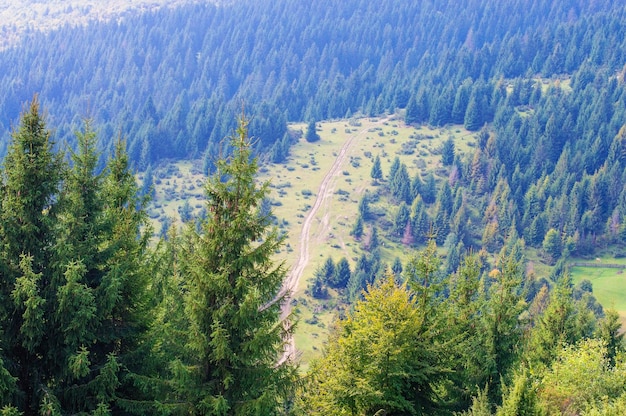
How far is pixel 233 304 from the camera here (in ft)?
82.7

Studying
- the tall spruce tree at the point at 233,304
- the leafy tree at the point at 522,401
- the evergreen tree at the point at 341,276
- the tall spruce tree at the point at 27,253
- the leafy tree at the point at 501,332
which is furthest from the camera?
the evergreen tree at the point at 341,276

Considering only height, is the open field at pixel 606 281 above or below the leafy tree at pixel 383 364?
below

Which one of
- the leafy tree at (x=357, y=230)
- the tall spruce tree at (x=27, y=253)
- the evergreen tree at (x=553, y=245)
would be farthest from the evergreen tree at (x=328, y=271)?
the tall spruce tree at (x=27, y=253)

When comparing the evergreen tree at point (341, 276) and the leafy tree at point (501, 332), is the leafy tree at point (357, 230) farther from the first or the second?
the leafy tree at point (501, 332)

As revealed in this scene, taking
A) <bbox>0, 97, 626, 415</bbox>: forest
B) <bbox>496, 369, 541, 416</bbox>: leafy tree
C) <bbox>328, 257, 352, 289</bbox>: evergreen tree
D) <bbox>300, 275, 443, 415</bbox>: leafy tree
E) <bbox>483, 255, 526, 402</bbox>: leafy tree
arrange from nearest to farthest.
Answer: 1. <bbox>0, 97, 626, 415</bbox>: forest
2. <bbox>496, 369, 541, 416</bbox>: leafy tree
3. <bbox>300, 275, 443, 415</bbox>: leafy tree
4. <bbox>483, 255, 526, 402</bbox>: leafy tree
5. <bbox>328, 257, 352, 289</bbox>: evergreen tree

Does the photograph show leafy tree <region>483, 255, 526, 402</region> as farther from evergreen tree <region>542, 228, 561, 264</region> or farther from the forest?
evergreen tree <region>542, 228, 561, 264</region>

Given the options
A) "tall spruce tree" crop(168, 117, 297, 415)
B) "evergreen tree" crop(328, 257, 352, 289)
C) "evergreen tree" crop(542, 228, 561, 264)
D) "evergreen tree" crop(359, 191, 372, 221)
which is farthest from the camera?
"evergreen tree" crop(359, 191, 372, 221)

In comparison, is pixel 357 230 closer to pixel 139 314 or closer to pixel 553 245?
pixel 553 245

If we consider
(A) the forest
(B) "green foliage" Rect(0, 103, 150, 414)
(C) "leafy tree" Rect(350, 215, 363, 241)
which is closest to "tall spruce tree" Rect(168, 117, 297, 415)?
(A) the forest

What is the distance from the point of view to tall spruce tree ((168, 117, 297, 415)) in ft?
81.1

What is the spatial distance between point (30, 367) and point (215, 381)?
683cm

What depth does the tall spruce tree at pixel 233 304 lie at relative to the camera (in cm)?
2472

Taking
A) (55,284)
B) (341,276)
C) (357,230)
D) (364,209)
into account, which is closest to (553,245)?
(364,209)

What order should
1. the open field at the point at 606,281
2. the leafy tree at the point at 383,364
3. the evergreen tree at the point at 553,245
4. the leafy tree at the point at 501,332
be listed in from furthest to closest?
1. the evergreen tree at the point at 553,245
2. the open field at the point at 606,281
3. the leafy tree at the point at 501,332
4. the leafy tree at the point at 383,364
